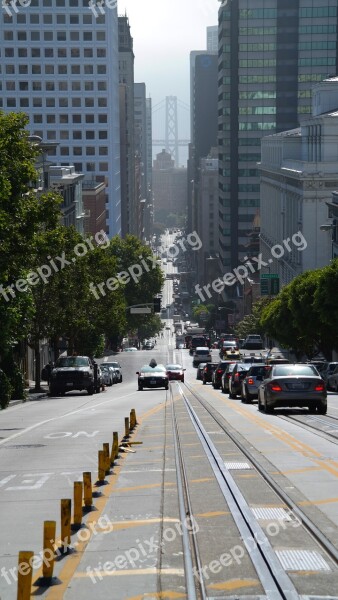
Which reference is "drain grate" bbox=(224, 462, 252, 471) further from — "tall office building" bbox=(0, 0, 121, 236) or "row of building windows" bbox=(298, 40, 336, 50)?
"row of building windows" bbox=(298, 40, 336, 50)

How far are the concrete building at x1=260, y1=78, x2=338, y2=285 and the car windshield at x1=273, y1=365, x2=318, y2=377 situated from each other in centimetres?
6796

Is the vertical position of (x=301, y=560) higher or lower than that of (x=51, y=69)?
lower

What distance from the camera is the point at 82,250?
2916 inches

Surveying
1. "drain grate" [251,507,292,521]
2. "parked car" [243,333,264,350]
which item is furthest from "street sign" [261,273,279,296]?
"drain grate" [251,507,292,521]

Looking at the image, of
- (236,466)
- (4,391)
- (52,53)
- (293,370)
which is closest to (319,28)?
(52,53)

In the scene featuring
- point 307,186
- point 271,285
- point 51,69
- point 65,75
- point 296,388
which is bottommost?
point 296,388

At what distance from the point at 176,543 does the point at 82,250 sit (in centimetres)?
6082

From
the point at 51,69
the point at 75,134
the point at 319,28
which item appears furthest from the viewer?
the point at 319,28

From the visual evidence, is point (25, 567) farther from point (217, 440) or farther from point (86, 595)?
point (217, 440)

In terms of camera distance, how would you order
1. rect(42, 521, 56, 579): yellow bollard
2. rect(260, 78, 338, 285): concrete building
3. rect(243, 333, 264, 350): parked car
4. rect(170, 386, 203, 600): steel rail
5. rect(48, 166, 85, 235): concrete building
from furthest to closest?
rect(243, 333, 264, 350): parked car < rect(260, 78, 338, 285): concrete building < rect(48, 166, 85, 235): concrete building < rect(42, 521, 56, 579): yellow bollard < rect(170, 386, 203, 600): steel rail

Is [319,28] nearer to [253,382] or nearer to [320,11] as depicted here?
[320,11]

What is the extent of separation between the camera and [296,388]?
34000 mm

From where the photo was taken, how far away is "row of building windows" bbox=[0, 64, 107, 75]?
16850 centimetres

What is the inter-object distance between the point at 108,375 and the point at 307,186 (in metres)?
49.7
